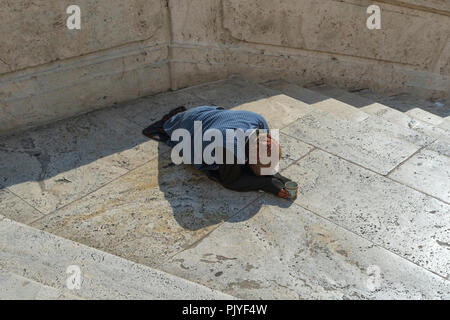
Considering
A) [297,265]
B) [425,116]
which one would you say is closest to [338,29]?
[425,116]

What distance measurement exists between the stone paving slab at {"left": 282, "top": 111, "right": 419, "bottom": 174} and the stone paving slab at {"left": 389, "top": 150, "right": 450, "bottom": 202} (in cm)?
9

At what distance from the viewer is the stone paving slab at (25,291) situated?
6.68ft

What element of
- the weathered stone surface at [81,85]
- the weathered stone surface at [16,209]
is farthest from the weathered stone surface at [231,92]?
the weathered stone surface at [16,209]

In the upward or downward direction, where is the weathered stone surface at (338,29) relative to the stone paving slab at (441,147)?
upward

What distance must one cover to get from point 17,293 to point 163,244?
1050 millimetres

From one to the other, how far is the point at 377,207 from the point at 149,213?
1.89m

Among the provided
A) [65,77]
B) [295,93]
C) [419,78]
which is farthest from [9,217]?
[419,78]

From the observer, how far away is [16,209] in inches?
124

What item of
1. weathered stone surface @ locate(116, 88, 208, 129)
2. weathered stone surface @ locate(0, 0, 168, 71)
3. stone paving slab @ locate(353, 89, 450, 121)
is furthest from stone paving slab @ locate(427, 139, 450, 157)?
weathered stone surface @ locate(0, 0, 168, 71)

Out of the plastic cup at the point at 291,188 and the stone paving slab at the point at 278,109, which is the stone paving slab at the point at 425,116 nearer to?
the stone paving slab at the point at 278,109

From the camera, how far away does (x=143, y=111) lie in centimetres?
461

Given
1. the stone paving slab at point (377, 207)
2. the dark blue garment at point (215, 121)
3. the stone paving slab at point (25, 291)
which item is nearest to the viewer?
the stone paving slab at point (25, 291)

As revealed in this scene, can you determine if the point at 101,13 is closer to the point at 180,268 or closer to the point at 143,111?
the point at 143,111

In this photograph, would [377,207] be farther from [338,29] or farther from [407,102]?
[407,102]
